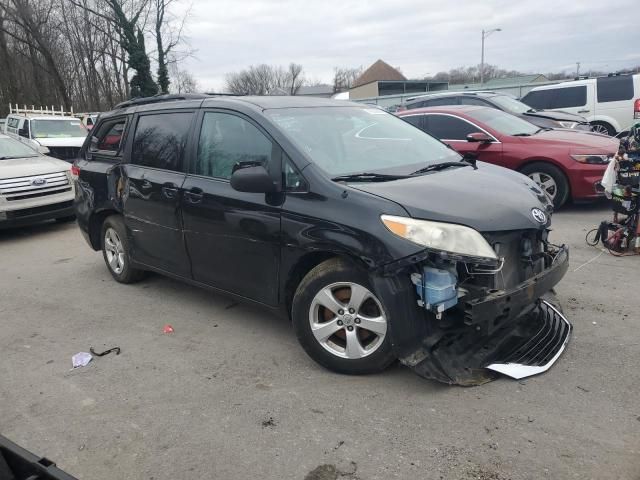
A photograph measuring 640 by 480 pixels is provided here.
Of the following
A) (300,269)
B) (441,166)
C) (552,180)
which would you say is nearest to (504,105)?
(552,180)

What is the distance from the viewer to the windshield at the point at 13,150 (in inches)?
344

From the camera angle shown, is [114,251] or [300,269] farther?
[114,251]

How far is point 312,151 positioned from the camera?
3.58 m

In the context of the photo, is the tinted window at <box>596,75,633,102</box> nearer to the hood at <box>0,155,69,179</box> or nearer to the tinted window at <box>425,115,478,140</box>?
the tinted window at <box>425,115,478,140</box>

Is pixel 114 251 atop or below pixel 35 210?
below

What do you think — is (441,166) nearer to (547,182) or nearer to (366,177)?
(366,177)

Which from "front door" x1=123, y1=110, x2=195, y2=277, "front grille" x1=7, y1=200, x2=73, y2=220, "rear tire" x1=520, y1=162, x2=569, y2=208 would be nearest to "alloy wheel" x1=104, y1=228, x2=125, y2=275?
"front door" x1=123, y1=110, x2=195, y2=277

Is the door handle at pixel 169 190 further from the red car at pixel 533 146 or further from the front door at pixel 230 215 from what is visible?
the red car at pixel 533 146

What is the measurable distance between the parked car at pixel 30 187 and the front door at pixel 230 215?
16.4 ft

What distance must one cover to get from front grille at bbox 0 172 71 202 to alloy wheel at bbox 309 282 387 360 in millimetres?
6474

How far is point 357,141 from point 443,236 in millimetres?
1366

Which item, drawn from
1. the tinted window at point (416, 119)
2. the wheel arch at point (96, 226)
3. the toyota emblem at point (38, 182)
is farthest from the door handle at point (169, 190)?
the tinted window at point (416, 119)

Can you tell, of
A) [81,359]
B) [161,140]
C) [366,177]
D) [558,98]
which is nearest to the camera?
[366,177]

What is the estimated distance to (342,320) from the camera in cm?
327
